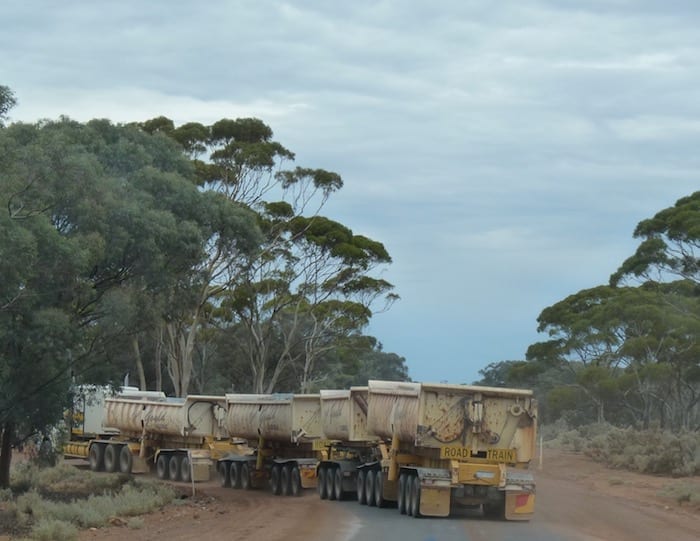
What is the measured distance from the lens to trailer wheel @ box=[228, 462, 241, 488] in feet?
120

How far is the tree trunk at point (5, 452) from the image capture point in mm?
29531

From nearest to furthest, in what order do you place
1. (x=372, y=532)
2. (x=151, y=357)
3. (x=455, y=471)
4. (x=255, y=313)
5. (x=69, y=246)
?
(x=372, y=532) < (x=69, y=246) < (x=455, y=471) < (x=255, y=313) < (x=151, y=357)

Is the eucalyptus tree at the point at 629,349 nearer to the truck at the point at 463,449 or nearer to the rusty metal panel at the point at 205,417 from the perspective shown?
the rusty metal panel at the point at 205,417

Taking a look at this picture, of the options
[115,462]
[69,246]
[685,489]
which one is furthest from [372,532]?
[115,462]

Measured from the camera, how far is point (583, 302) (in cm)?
8038

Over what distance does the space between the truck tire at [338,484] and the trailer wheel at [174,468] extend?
871 centimetres

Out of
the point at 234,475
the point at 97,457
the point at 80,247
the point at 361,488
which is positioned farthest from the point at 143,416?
the point at 80,247

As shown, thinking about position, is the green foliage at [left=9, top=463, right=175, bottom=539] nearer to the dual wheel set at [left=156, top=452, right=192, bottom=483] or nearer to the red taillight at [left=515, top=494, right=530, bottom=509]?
the dual wheel set at [left=156, top=452, right=192, bottom=483]

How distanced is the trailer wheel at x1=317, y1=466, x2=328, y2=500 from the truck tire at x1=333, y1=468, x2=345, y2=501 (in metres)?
0.55

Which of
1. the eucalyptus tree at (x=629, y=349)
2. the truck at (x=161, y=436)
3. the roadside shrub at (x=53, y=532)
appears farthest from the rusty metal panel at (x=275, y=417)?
the eucalyptus tree at (x=629, y=349)

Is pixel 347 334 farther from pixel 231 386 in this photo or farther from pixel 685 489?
pixel 685 489

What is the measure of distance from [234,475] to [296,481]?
4018mm

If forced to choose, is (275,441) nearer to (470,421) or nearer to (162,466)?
(162,466)

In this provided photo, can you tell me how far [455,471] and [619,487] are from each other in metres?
13.3
